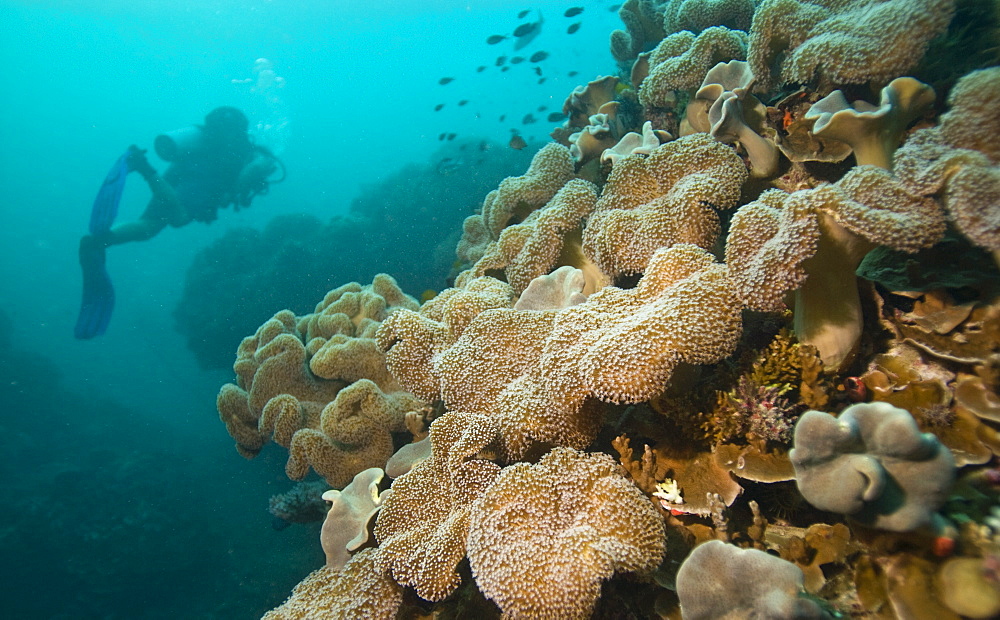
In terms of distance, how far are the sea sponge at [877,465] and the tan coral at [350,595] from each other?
6.90ft

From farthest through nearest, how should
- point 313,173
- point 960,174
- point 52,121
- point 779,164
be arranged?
point 313,173 < point 52,121 < point 779,164 < point 960,174

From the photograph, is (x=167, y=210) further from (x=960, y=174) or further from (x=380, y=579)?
(x=960, y=174)

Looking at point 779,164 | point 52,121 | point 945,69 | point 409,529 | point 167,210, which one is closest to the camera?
point 945,69

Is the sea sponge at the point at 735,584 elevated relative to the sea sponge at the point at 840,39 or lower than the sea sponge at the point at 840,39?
lower

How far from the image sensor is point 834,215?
1.59 m

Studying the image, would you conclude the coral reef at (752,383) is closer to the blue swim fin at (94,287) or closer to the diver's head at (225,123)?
the blue swim fin at (94,287)

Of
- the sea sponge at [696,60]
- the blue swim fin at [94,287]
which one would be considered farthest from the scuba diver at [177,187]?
the sea sponge at [696,60]

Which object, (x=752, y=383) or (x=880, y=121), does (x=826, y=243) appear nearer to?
(x=752, y=383)

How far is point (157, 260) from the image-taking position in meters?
69.5

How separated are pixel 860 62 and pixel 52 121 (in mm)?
113678

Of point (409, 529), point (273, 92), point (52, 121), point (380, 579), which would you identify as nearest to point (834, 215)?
point (409, 529)

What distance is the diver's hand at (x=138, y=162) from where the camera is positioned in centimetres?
1471

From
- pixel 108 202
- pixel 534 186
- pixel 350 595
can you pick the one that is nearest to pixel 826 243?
pixel 534 186

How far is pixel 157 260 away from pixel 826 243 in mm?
89669
